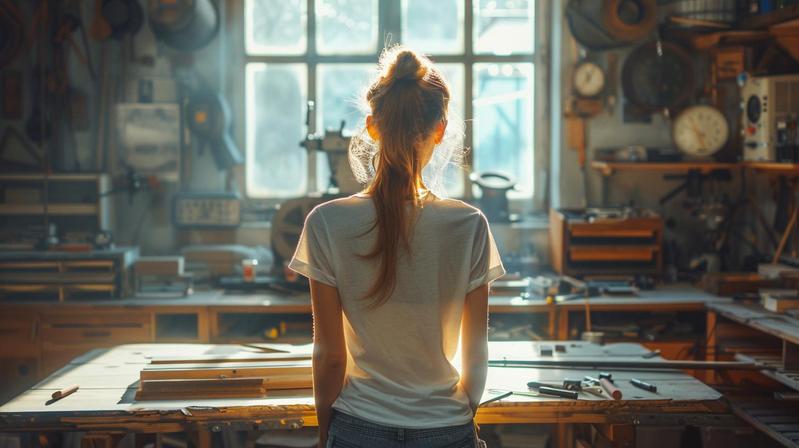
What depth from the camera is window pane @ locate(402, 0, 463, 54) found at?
5547 mm

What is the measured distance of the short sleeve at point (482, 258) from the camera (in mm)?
2016

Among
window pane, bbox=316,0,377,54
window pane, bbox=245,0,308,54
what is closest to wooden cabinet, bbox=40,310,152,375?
window pane, bbox=245,0,308,54

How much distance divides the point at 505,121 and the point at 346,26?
3.57 feet

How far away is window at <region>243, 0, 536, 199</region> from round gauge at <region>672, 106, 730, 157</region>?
3.18ft

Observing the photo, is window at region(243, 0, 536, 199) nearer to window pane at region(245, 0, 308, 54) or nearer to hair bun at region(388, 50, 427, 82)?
window pane at region(245, 0, 308, 54)

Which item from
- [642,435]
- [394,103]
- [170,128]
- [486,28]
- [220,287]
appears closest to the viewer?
[394,103]

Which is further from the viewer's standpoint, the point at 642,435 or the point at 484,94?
the point at 484,94

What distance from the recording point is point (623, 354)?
345 centimetres

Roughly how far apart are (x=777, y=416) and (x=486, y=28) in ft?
9.18

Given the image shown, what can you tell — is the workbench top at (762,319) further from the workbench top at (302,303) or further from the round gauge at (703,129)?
the round gauge at (703,129)

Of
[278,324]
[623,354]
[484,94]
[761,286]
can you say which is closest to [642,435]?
[623,354]

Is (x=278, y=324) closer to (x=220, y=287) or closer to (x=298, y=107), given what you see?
(x=220, y=287)

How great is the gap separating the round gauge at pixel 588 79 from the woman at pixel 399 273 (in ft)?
11.1

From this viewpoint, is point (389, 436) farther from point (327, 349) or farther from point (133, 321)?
point (133, 321)
